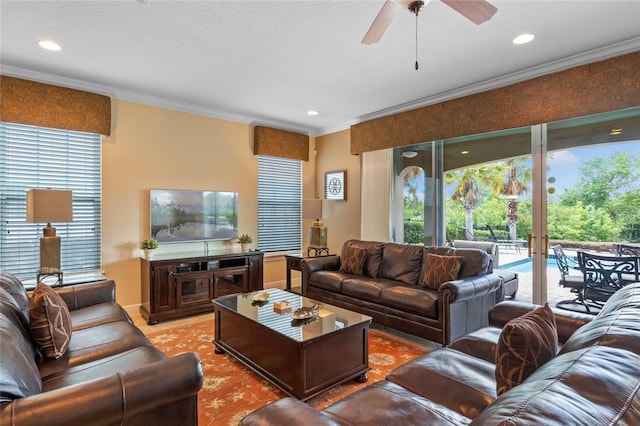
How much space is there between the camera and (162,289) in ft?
12.7

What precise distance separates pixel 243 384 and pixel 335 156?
4030 millimetres

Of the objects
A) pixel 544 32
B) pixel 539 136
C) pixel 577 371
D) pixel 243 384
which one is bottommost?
pixel 243 384

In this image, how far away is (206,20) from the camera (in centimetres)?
252

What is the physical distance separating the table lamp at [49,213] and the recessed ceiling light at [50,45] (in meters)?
1.28

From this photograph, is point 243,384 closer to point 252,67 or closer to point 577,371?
point 577,371

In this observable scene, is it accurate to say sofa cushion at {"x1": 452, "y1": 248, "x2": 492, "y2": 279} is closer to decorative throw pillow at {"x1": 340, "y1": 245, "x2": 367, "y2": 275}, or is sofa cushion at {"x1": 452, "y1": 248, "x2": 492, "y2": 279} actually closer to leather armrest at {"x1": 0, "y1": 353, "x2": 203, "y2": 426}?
decorative throw pillow at {"x1": 340, "y1": 245, "x2": 367, "y2": 275}

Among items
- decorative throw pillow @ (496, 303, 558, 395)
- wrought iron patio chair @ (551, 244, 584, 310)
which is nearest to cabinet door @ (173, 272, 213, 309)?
decorative throw pillow @ (496, 303, 558, 395)

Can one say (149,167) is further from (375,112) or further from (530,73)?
(530,73)

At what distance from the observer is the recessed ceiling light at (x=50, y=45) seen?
111 inches

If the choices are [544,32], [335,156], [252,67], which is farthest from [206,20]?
[335,156]

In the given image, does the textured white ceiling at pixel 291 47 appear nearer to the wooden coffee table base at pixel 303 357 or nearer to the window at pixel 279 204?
the window at pixel 279 204

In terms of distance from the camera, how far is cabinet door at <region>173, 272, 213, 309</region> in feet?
13.1

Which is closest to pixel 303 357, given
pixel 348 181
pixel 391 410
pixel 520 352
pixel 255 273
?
pixel 391 410

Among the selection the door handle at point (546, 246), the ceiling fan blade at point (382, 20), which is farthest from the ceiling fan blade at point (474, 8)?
the door handle at point (546, 246)
